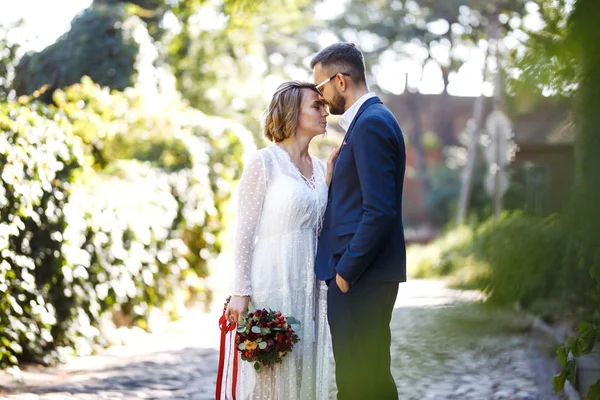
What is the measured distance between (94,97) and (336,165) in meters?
8.45

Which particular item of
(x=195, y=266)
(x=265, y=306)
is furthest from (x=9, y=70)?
(x=265, y=306)

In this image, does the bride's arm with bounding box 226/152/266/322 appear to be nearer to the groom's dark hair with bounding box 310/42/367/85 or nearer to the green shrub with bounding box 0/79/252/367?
the groom's dark hair with bounding box 310/42/367/85

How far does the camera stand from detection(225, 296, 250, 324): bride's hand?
138 inches

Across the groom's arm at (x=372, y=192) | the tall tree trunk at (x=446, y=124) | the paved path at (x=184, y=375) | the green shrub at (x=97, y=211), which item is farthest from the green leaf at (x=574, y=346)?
the tall tree trunk at (x=446, y=124)

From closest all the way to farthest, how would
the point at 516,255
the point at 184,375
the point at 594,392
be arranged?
the point at 516,255 < the point at 594,392 < the point at 184,375

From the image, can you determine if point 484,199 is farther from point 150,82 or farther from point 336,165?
point 336,165

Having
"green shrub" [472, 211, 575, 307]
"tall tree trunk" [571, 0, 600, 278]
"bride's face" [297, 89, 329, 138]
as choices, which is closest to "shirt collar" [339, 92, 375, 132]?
"bride's face" [297, 89, 329, 138]

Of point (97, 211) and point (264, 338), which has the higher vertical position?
point (97, 211)

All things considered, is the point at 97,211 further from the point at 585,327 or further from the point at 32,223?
the point at 585,327

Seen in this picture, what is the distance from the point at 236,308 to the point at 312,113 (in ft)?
3.10

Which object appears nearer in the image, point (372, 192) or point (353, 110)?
point (372, 192)

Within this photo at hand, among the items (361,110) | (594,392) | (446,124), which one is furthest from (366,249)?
(446,124)

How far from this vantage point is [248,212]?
3574 mm

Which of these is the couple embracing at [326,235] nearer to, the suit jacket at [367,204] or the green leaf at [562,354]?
the suit jacket at [367,204]
